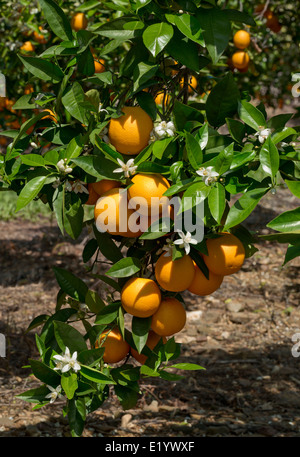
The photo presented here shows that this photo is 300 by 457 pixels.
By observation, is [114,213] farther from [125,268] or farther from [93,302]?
[93,302]

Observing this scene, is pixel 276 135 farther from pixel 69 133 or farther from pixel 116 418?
pixel 116 418

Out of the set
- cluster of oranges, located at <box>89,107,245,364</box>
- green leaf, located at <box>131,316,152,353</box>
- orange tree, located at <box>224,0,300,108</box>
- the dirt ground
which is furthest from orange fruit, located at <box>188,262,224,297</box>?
orange tree, located at <box>224,0,300,108</box>

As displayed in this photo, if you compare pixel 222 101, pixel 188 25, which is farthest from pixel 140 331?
pixel 188 25

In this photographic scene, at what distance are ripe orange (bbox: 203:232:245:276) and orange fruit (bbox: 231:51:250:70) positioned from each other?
6.11 ft

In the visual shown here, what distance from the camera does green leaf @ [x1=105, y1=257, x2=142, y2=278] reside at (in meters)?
1.09

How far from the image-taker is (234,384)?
2.61 m

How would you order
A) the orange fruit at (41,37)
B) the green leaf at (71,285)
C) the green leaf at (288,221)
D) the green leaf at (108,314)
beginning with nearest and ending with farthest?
1. the green leaf at (288,221)
2. the green leaf at (108,314)
3. the green leaf at (71,285)
4. the orange fruit at (41,37)

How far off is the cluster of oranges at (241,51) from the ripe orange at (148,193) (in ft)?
6.20

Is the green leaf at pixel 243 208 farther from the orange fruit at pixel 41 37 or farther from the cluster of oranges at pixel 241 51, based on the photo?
the orange fruit at pixel 41 37

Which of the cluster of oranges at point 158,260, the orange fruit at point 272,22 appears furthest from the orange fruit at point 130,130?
the orange fruit at point 272,22

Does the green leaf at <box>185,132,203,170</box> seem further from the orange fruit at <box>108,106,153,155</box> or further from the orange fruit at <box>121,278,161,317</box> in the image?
the orange fruit at <box>121,278,161,317</box>

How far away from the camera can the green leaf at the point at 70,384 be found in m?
1.06

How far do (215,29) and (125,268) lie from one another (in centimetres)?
48

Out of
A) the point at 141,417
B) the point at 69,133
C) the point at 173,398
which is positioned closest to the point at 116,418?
the point at 141,417
